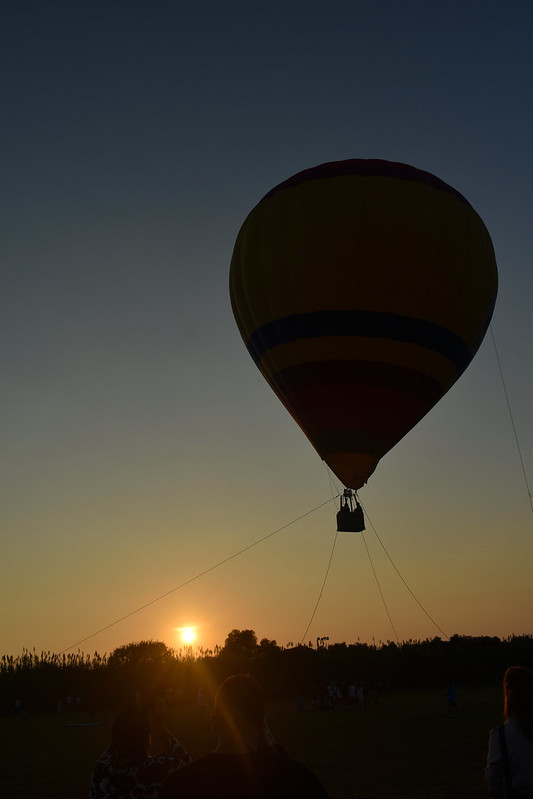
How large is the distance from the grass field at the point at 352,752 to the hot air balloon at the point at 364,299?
241 inches

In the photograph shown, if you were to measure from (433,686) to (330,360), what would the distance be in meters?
40.2

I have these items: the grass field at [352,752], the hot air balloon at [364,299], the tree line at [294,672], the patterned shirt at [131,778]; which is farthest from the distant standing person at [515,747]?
the tree line at [294,672]

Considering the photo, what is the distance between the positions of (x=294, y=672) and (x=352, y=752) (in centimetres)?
3564

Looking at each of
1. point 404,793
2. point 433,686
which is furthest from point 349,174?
point 433,686

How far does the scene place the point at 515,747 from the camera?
3711 millimetres

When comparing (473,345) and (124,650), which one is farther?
(124,650)

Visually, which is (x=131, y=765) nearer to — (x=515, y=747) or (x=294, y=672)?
(x=515, y=747)

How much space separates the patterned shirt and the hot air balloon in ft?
40.9

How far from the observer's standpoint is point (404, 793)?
10766 mm

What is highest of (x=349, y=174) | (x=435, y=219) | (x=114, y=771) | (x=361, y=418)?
(x=349, y=174)

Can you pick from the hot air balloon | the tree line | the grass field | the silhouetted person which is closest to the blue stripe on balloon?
the hot air balloon

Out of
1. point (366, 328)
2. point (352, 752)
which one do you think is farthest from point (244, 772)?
point (352, 752)

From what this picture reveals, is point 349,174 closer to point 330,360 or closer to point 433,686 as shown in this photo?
point 330,360

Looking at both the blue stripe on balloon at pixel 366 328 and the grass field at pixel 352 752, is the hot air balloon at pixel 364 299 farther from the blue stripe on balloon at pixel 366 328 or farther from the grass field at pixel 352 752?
the grass field at pixel 352 752
